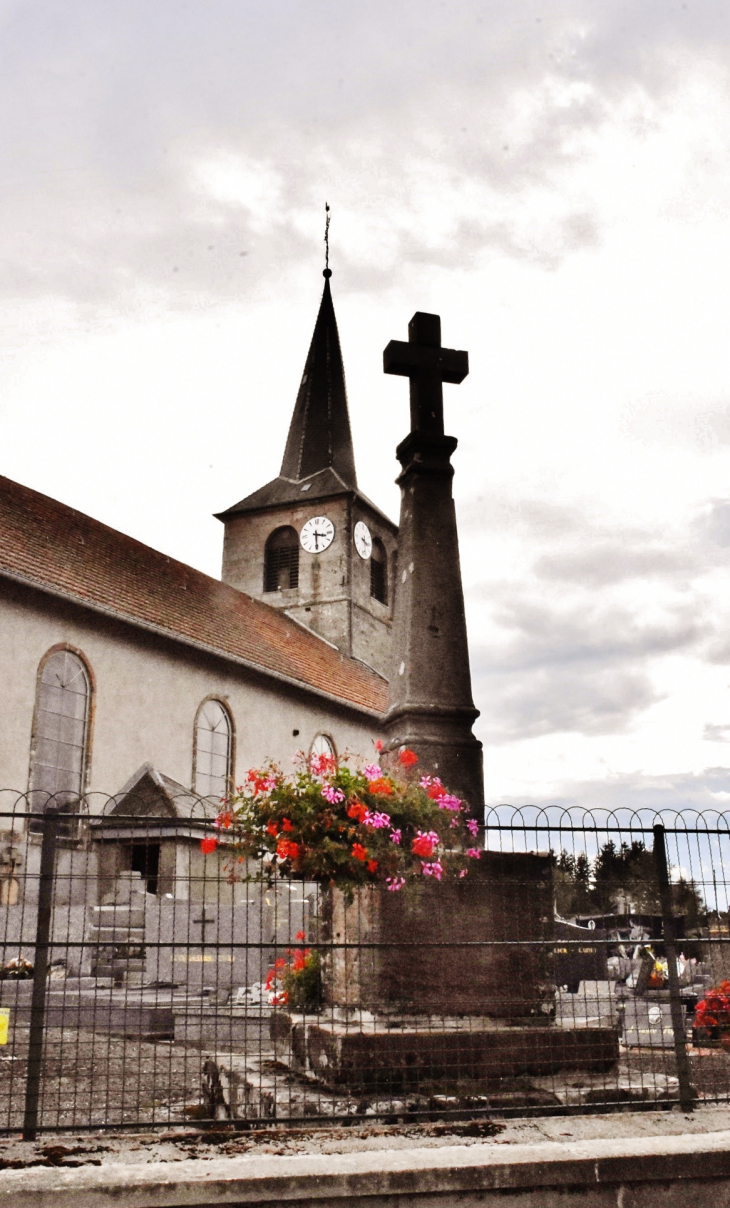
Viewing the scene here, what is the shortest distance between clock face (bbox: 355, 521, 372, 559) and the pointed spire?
172 cm

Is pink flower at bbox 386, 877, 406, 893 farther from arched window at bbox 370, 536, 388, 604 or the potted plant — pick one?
arched window at bbox 370, 536, 388, 604

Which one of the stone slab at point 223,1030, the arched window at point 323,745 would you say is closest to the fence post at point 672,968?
the stone slab at point 223,1030

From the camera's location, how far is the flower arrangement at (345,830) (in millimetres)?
6070

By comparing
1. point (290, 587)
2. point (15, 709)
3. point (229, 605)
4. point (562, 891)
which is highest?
point (290, 587)

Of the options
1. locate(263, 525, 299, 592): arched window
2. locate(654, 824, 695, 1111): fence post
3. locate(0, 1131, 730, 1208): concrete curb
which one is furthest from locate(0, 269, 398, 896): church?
locate(654, 824, 695, 1111): fence post

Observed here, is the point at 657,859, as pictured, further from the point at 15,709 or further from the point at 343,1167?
the point at 15,709

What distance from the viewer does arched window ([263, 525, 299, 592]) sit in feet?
109

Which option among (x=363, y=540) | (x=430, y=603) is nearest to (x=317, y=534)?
(x=363, y=540)

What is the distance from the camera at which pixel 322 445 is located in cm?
3575

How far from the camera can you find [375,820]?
20.2 ft

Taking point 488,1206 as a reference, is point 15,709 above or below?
above

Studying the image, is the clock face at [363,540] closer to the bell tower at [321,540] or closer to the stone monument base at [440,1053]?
the bell tower at [321,540]

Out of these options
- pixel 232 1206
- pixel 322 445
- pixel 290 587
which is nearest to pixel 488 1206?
pixel 232 1206

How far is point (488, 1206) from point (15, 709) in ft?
46.0
